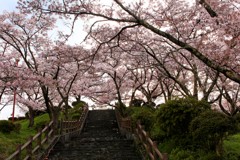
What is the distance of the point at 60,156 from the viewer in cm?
1510

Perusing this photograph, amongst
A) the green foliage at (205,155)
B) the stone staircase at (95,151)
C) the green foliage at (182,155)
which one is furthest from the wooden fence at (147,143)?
the green foliage at (205,155)

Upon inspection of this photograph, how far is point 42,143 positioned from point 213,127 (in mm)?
7981

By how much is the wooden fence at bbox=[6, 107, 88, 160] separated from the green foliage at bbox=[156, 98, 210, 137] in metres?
5.34

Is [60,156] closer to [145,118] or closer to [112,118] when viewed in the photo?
[145,118]

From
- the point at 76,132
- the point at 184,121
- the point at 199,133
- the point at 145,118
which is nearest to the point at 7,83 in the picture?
the point at 76,132

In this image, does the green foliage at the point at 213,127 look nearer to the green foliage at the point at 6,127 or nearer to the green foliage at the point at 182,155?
→ the green foliage at the point at 182,155

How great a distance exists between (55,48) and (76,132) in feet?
22.9

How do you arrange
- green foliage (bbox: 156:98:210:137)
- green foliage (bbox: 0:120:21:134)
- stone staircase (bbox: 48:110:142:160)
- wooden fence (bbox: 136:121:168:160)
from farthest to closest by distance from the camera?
green foliage (bbox: 0:120:21:134), stone staircase (bbox: 48:110:142:160), green foliage (bbox: 156:98:210:137), wooden fence (bbox: 136:121:168:160)

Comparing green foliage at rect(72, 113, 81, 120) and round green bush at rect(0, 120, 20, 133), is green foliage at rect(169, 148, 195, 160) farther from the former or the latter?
green foliage at rect(72, 113, 81, 120)

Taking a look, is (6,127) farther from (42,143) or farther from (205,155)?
(205,155)

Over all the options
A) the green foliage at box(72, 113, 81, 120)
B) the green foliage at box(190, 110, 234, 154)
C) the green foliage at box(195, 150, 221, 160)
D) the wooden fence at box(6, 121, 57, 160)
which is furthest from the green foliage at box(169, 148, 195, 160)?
the green foliage at box(72, 113, 81, 120)

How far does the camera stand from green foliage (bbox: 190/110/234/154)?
10352 millimetres

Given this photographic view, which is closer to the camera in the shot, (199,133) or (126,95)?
(199,133)

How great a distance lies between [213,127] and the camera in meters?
10.4
